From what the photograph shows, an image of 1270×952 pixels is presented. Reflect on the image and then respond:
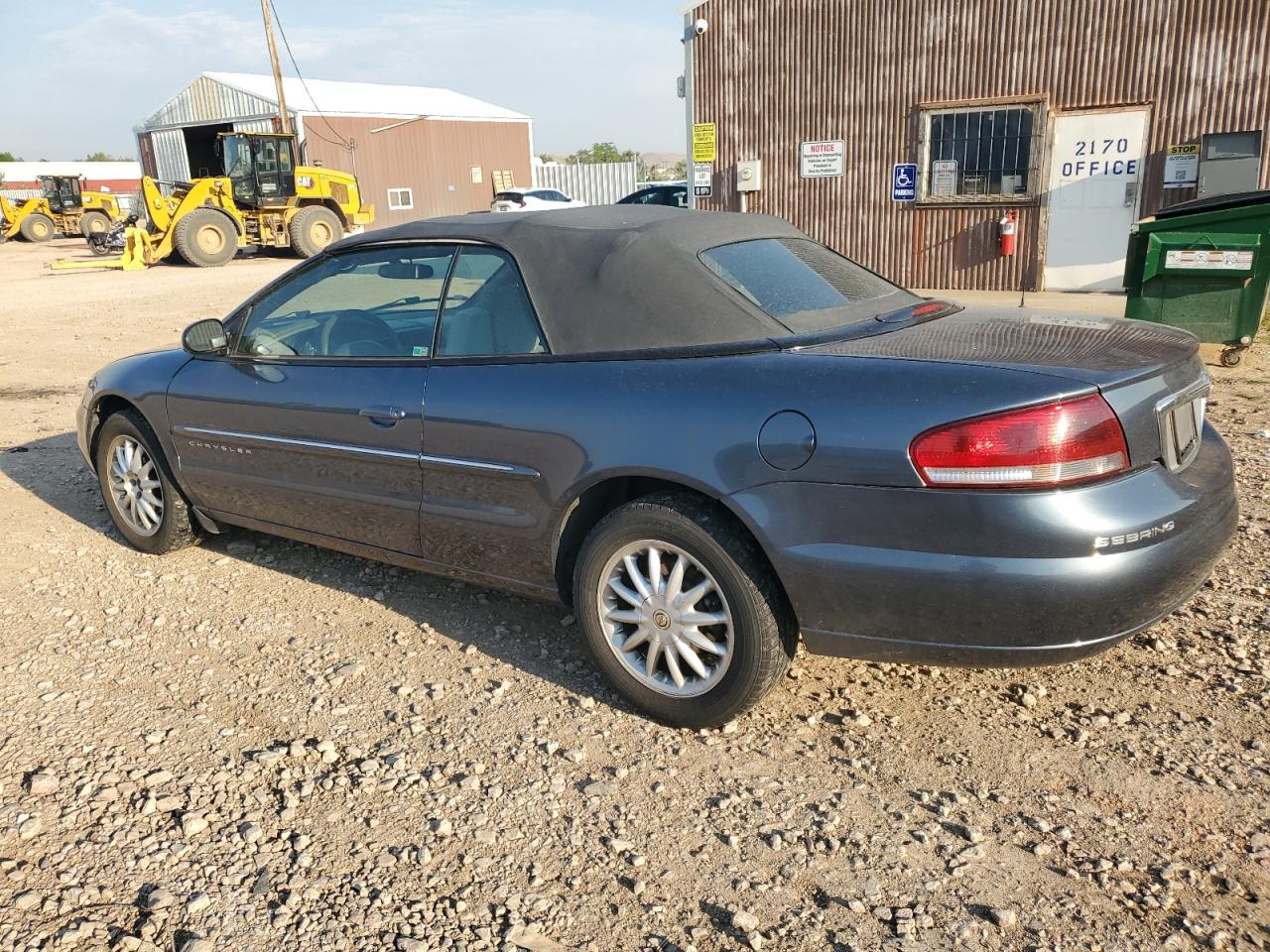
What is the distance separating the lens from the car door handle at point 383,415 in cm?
362

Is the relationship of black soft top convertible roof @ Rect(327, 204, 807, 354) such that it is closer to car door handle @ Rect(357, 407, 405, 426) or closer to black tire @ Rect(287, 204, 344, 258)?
car door handle @ Rect(357, 407, 405, 426)

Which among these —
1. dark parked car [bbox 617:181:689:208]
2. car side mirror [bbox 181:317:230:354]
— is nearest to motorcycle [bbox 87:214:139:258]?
dark parked car [bbox 617:181:689:208]

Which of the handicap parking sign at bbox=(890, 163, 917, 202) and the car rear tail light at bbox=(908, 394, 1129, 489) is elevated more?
the handicap parking sign at bbox=(890, 163, 917, 202)

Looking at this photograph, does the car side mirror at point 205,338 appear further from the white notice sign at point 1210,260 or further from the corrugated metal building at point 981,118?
the corrugated metal building at point 981,118

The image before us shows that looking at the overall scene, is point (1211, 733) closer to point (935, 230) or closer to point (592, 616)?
point (592, 616)

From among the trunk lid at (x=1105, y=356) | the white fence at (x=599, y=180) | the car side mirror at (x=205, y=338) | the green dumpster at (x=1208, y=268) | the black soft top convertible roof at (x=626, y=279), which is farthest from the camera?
the white fence at (x=599, y=180)

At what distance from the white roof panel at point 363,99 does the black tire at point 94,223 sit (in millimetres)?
6955

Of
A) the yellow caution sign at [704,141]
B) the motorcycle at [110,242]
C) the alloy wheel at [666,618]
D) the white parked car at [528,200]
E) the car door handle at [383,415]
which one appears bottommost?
the alloy wheel at [666,618]

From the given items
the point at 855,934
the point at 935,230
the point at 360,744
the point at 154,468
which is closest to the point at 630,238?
the point at 360,744

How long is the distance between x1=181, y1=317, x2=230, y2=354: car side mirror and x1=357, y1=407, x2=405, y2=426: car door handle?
1057 millimetres

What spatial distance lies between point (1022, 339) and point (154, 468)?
381 cm

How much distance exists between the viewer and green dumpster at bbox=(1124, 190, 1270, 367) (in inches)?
306

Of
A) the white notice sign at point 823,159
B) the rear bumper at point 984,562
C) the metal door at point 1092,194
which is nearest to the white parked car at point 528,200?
the white notice sign at point 823,159

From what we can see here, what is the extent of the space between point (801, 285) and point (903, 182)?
11903 mm
